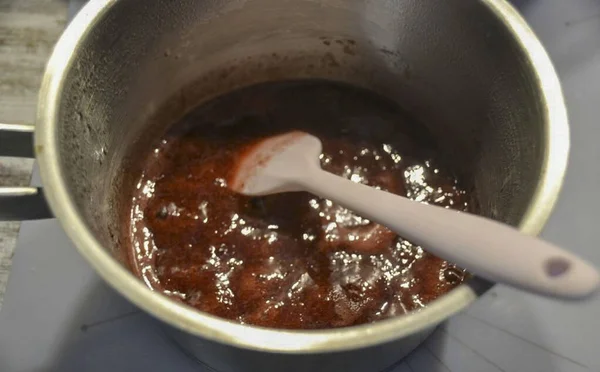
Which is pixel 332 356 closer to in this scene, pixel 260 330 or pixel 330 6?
pixel 260 330

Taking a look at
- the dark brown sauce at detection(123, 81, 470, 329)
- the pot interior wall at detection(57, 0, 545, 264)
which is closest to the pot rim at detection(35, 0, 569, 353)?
the pot interior wall at detection(57, 0, 545, 264)

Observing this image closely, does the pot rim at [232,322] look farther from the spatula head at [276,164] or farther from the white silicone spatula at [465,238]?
the spatula head at [276,164]

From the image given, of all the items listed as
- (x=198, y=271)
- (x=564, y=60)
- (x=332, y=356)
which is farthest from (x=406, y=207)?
(x=564, y=60)

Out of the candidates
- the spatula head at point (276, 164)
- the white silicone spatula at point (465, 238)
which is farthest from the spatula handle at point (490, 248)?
the spatula head at point (276, 164)

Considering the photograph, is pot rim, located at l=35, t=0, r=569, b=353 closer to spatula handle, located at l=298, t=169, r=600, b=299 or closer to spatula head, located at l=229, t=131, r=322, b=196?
spatula handle, located at l=298, t=169, r=600, b=299

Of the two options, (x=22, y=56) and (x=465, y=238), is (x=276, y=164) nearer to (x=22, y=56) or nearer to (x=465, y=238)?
(x=465, y=238)

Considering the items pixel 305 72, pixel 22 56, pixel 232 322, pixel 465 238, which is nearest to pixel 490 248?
pixel 465 238
